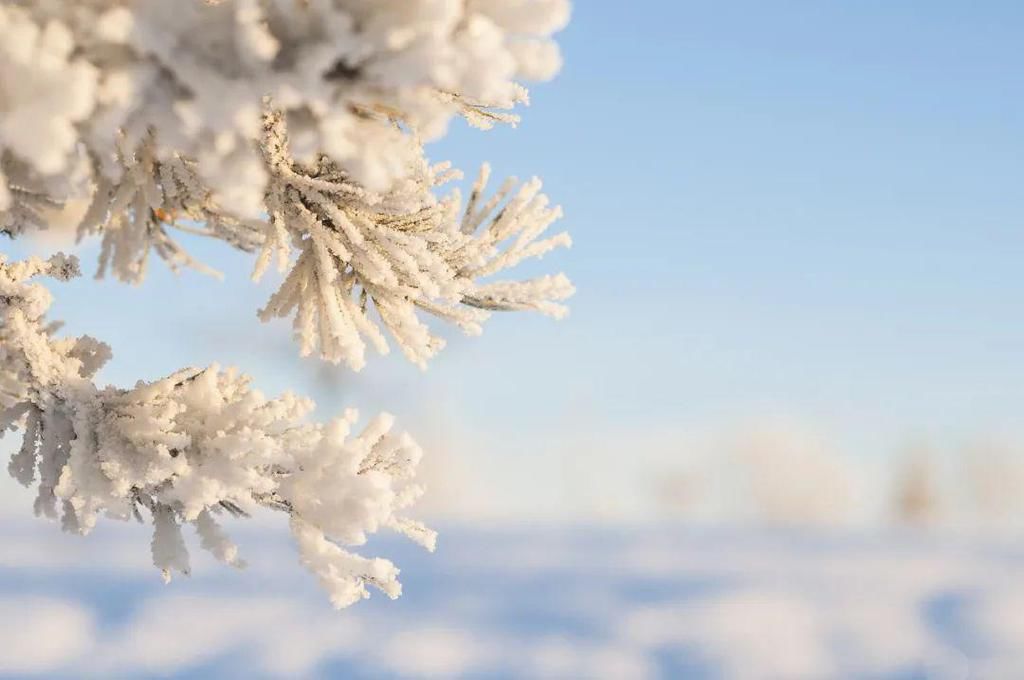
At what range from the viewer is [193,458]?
3.05 meters

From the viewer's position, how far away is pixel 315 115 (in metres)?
2.18

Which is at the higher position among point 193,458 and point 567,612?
point 567,612

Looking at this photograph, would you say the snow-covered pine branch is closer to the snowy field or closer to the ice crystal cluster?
the ice crystal cluster

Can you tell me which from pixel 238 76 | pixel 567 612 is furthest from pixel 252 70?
pixel 567 612

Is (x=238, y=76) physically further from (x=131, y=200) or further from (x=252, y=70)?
(x=131, y=200)

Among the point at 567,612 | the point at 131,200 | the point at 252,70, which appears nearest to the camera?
the point at 252,70

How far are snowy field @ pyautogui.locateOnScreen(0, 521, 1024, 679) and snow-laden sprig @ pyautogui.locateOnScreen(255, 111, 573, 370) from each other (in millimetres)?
19486

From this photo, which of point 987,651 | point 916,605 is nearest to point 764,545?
point 916,605

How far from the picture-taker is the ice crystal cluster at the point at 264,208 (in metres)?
2.09

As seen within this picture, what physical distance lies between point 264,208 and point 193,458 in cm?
79

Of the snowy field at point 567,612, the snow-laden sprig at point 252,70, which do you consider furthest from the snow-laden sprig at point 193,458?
the snowy field at point 567,612

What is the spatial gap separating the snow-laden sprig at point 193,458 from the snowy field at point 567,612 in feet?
65.1

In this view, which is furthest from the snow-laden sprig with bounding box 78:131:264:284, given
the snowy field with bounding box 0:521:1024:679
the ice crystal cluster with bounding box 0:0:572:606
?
the snowy field with bounding box 0:521:1024:679

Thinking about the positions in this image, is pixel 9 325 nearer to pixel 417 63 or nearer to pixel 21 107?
pixel 21 107
